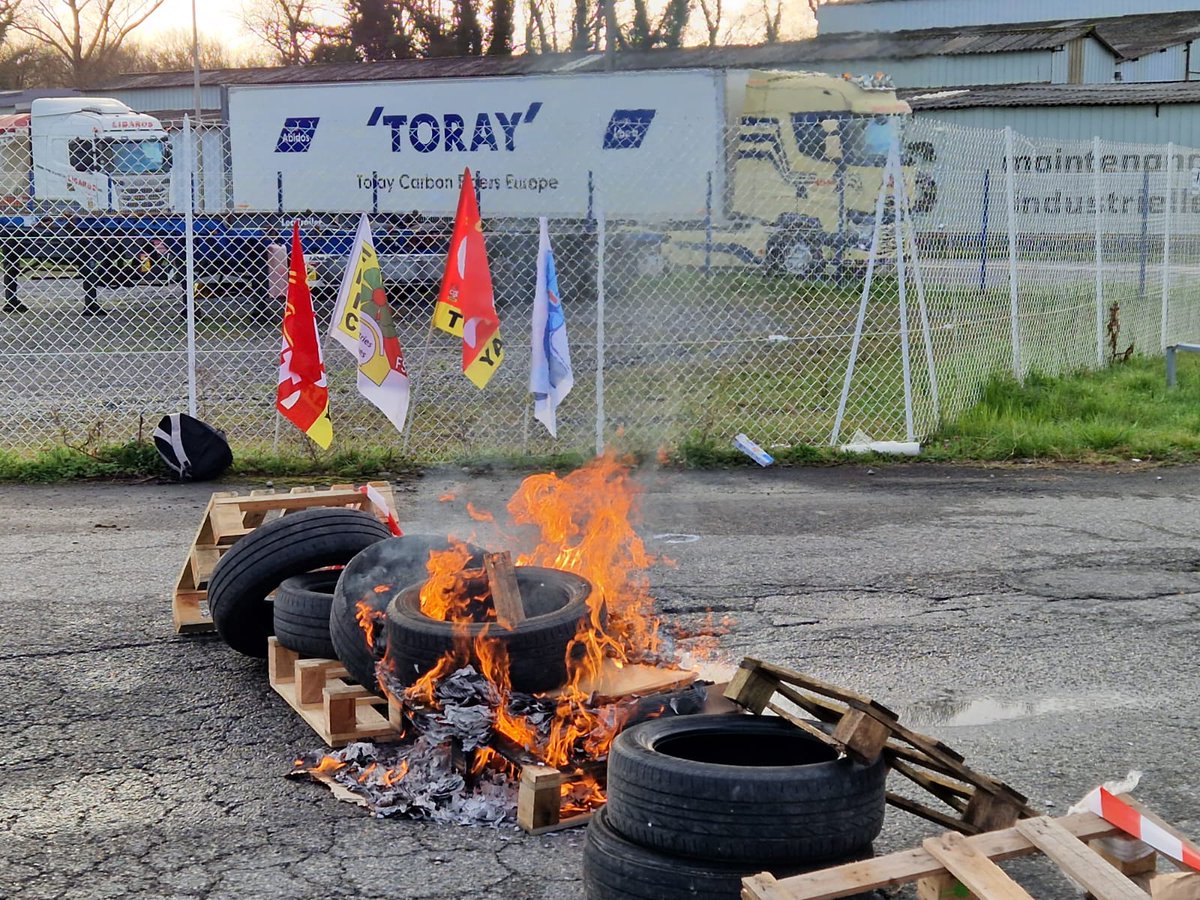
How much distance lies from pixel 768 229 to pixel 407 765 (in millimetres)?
9595

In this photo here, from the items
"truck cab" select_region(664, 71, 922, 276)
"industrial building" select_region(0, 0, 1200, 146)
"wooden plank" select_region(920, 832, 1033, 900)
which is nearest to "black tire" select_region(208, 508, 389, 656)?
"wooden plank" select_region(920, 832, 1033, 900)

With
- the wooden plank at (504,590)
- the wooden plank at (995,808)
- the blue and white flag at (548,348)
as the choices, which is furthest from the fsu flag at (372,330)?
the wooden plank at (995,808)

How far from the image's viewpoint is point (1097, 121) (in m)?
36.1

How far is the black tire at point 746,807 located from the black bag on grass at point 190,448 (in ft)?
21.5

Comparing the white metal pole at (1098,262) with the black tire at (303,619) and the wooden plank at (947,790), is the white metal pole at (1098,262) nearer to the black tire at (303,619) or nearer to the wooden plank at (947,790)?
the black tire at (303,619)

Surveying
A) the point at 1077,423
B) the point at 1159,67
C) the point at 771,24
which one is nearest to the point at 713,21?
the point at 771,24

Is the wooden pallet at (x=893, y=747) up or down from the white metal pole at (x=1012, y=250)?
down

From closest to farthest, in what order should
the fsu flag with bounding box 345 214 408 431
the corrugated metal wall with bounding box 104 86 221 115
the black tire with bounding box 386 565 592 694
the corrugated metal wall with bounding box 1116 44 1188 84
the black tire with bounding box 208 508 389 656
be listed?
1. the black tire with bounding box 386 565 592 694
2. the black tire with bounding box 208 508 389 656
3. the fsu flag with bounding box 345 214 408 431
4. the corrugated metal wall with bounding box 1116 44 1188 84
5. the corrugated metal wall with bounding box 104 86 221 115

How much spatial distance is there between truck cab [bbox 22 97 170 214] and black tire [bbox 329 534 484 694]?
16.4 metres

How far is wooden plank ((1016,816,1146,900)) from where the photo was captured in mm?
2889

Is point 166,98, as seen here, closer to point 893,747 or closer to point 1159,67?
point 1159,67

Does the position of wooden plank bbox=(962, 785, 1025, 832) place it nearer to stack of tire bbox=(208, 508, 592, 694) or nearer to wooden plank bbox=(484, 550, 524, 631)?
stack of tire bbox=(208, 508, 592, 694)

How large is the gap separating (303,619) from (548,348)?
4.66 m

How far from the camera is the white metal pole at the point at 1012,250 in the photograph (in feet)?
36.2
